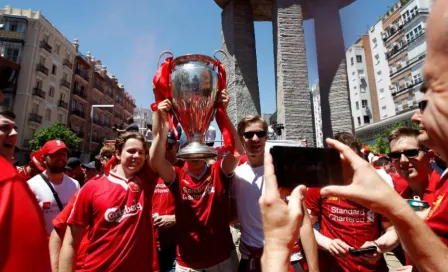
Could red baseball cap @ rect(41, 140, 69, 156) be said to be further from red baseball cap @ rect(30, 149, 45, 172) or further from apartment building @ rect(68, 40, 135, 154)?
apartment building @ rect(68, 40, 135, 154)

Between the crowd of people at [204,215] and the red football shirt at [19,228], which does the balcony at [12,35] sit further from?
the red football shirt at [19,228]

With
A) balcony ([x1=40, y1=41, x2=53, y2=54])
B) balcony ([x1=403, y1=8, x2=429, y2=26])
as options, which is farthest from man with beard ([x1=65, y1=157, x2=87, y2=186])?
balcony ([x1=403, y1=8, x2=429, y2=26])

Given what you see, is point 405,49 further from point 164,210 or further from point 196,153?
point 196,153

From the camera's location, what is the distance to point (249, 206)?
2475mm

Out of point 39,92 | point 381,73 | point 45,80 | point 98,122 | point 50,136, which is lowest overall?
point 50,136

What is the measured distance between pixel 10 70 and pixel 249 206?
1.95 meters

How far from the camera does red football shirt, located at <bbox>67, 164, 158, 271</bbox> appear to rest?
7.07ft

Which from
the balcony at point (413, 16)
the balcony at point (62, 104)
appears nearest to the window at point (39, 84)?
the balcony at point (62, 104)

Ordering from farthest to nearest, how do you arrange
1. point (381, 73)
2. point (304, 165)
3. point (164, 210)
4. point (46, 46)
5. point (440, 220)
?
point (381, 73)
point (46, 46)
point (164, 210)
point (304, 165)
point (440, 220)

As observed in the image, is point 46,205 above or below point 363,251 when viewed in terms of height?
above

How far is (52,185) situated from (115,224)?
171 centimetres

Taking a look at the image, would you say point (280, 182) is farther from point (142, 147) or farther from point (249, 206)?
point (142, 147)

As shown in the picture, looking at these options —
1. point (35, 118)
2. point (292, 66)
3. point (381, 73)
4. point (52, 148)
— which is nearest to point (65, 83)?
point (35, 118)

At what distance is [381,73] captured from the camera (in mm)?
45594
